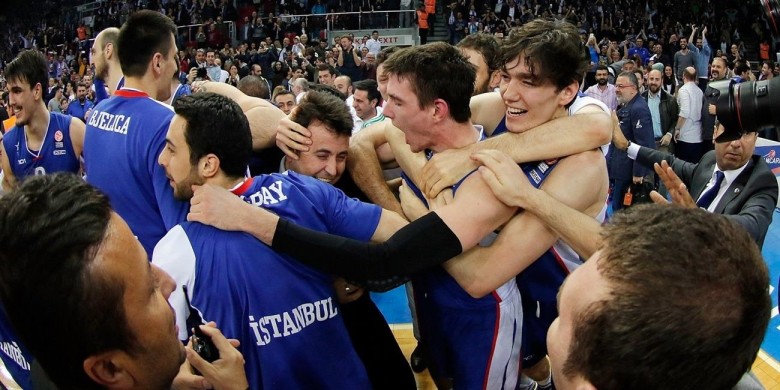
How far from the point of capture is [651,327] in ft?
3.45

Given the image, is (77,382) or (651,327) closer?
(651,327)

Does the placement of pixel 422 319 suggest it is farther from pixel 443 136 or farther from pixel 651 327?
pixel 651 327

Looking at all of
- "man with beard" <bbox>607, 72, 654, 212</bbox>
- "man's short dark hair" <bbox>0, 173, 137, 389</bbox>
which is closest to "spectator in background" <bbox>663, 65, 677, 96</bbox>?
"man with beard" <bbox>607, 72, 654, 212</bbox>

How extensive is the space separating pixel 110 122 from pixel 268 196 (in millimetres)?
1401

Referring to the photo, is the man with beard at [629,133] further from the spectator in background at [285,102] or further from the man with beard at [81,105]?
the man with beard at [81,105]

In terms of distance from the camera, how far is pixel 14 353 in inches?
95.0

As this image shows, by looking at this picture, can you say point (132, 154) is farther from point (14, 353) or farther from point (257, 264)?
point (257, 264)

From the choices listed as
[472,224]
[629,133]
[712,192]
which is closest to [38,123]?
[472,224]

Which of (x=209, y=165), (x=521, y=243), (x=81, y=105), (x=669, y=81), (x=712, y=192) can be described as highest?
(x=209, y=165)

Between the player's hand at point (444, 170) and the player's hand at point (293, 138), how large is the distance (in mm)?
572

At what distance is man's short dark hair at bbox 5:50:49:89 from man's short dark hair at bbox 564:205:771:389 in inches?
188

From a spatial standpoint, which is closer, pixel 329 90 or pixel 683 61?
pixel 329 90

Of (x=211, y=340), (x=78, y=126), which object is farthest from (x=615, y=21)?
(x=211, y=340)

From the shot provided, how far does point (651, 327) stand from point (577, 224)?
3.83 feet
